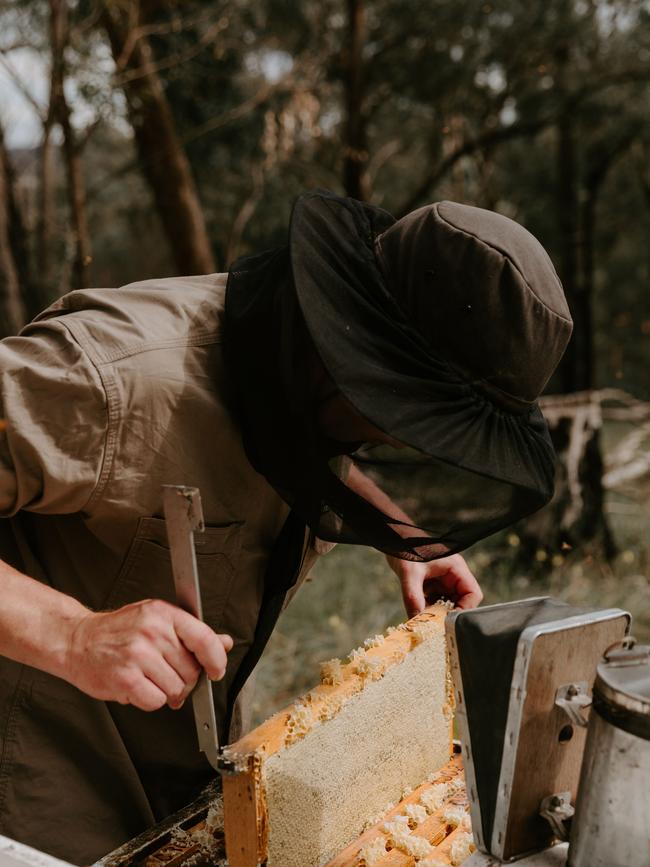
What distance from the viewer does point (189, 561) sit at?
122cm

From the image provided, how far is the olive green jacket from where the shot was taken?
53.9 inches

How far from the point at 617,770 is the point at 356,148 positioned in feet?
17.8

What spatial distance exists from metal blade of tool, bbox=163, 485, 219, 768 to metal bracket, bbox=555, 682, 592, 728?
521 mm

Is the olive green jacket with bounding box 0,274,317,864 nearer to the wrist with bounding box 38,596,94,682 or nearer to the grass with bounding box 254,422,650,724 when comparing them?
the wrist with bounding box 38,596,94,682

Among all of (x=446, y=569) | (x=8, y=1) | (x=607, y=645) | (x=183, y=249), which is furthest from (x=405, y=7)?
(x=607, y=645)

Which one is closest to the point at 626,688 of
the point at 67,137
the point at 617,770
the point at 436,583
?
the point at 617,770

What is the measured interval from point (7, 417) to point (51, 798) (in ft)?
2.58

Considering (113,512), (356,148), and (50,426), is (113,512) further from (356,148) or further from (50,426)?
(356,148)

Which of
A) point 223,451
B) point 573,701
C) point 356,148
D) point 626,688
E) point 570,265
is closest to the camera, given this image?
point 626,688

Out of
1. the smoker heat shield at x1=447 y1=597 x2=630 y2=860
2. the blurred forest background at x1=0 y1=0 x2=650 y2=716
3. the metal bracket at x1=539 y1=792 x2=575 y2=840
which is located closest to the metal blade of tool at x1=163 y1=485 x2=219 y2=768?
the smoker heat shield at x1=447 y1=597 x2=630 y2=860

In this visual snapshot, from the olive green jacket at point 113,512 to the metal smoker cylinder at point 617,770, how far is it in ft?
2.50

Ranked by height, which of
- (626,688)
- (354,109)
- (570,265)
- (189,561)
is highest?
(354,109)

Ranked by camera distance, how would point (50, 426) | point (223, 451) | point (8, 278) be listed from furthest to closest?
1. point (8, 278)
2. point (223, 451)
3. point (50, 426)

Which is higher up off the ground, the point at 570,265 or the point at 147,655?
the point at 570,265
